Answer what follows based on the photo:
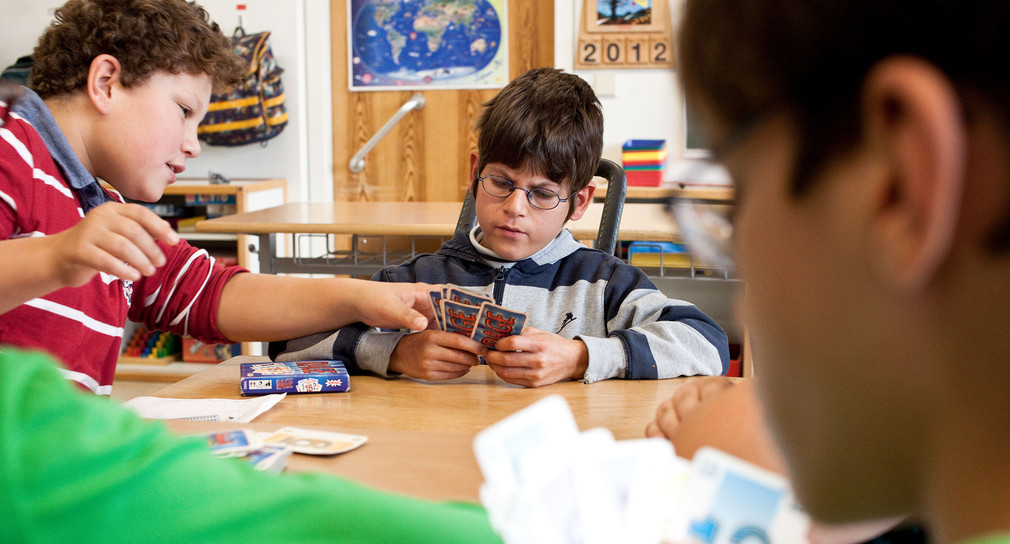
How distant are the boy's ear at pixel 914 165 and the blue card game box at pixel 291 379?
105 cm

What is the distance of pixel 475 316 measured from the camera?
4.35 ft

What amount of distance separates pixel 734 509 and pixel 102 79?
4.29 feet

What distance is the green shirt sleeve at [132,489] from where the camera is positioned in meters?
0.39

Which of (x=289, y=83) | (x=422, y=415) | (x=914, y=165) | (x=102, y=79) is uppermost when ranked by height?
(x=289, y=83)

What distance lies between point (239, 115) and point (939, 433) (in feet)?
14.8

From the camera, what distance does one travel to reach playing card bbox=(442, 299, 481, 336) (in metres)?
1.33

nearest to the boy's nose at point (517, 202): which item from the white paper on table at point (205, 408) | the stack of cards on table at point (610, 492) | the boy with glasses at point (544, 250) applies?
the boy with glasses at point (544, 250)

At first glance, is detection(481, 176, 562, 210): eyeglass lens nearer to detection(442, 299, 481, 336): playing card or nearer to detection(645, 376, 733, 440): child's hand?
detection(442, 299, 481, 336): playing card

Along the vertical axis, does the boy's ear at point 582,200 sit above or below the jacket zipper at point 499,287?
above

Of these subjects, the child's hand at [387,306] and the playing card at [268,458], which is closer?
the playing card at [268,458]

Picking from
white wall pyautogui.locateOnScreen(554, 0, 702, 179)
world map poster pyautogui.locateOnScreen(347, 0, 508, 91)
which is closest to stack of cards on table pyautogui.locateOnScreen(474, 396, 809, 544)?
white wall pyautogui.locateOnScreen(554, 0, 702, 179)

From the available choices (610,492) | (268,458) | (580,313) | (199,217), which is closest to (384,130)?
(199,217)

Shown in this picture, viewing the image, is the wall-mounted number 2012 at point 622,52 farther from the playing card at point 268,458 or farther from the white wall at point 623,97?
the playing card at point 268,458

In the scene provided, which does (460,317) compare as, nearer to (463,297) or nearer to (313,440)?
(463,297)
